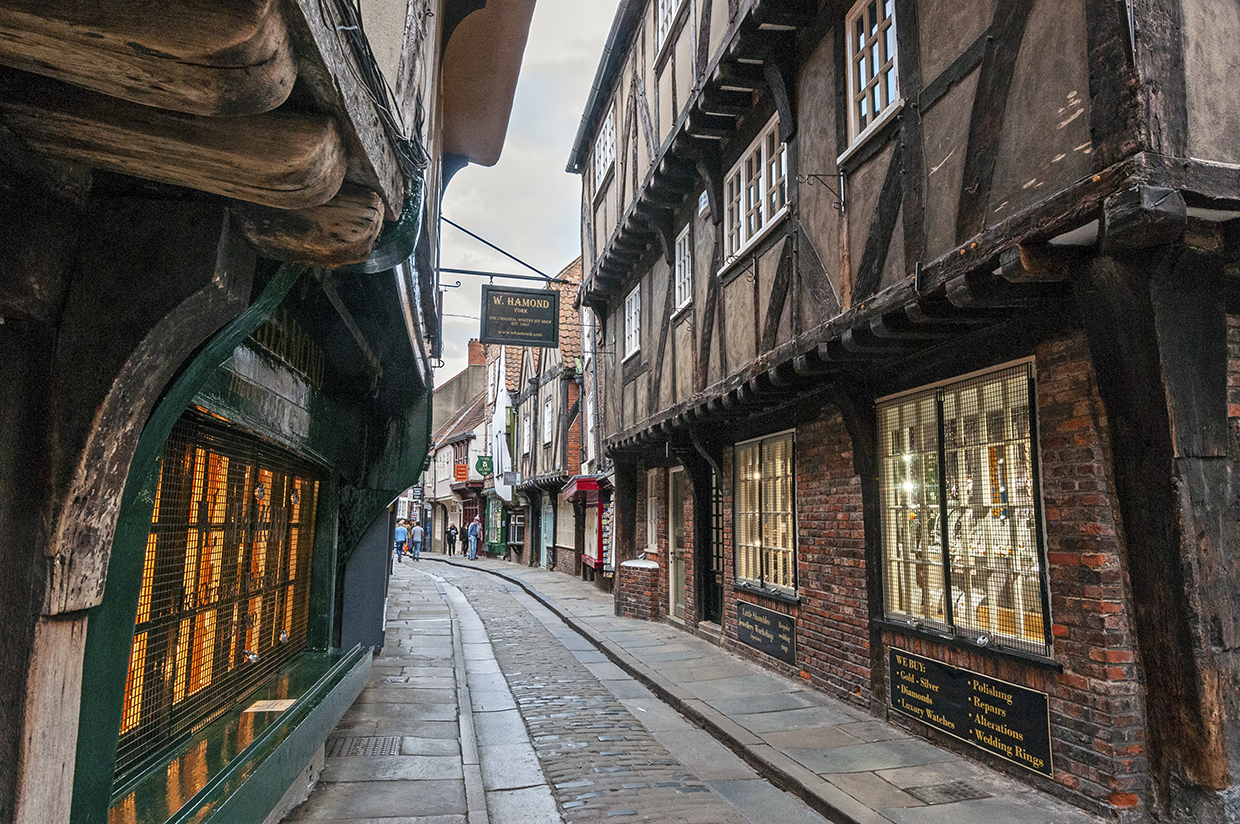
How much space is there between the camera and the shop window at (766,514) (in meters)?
8.36

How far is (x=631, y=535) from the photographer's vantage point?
1430 centimetres

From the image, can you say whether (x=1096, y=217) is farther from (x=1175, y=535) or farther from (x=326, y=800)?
(x=326, y=800)

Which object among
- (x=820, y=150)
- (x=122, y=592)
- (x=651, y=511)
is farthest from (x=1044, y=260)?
(x=651, y=511)

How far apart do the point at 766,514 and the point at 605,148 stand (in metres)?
8.96

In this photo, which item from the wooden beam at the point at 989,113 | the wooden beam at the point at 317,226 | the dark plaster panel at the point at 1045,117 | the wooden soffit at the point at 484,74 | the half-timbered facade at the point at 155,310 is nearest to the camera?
the half-timbered facade at the point at 155,310

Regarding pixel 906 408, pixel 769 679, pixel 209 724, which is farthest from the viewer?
pixel 769 679

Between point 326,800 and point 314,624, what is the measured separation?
6.30ft

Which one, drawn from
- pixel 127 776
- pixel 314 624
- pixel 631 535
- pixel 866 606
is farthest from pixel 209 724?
pixel 631 535

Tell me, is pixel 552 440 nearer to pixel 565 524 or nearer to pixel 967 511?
pixel 565 524

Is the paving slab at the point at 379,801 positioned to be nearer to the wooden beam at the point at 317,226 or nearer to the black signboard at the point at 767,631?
the wooden beam at the point at 317,226

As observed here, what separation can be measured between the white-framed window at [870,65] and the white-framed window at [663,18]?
4601 millimetres

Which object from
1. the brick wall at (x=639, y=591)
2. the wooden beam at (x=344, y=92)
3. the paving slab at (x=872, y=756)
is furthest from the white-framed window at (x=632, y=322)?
the wooden beam at (x=344, y=92)

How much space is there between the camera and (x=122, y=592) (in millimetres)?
2508

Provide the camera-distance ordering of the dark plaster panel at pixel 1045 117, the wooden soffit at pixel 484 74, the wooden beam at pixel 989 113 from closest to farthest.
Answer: the dark plaster panel at pixel 1045 117 < the wooden beam at pixel 989 113 < the wooden soffit at pixel 484 74
